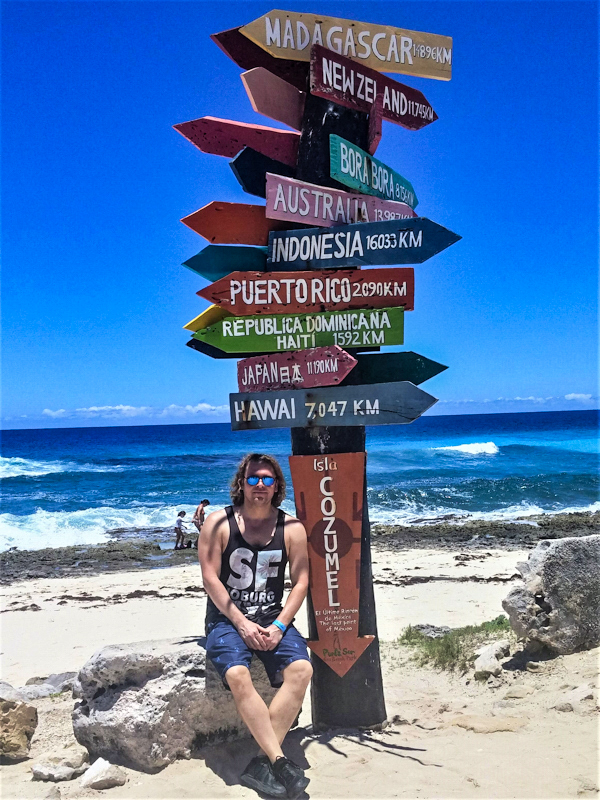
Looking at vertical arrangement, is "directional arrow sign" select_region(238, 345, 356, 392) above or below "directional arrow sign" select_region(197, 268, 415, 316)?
below

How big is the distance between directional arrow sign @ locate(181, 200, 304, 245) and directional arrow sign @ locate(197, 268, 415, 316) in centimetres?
31

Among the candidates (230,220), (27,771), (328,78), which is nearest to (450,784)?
(27,771)

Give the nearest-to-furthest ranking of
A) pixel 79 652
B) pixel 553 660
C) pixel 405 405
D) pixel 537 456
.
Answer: pixel 405 405 < pixel 553 660 < pixel 79 652 < pixel 537 456

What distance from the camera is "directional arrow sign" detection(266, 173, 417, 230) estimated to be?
166 inches

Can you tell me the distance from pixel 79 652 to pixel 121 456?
48604 millimetres

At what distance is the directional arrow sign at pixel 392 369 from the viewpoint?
4.23 metres

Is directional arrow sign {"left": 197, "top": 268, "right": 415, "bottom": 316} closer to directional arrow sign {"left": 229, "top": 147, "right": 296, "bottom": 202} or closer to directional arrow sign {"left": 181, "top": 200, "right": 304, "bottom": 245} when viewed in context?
directional arrow sign {"left": 181, "top": 200, "right": 304, "bottom": 245}

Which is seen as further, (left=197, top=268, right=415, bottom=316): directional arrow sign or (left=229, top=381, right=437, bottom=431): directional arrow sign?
(left=197, top=268, right=415, bottom=316): directional arrow sign

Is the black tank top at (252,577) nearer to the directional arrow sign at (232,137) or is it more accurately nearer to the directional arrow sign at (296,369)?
the directional arrow sign at (296,369)

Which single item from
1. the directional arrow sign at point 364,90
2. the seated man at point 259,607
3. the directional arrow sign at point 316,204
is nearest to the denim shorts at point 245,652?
the seated man at point 259,607

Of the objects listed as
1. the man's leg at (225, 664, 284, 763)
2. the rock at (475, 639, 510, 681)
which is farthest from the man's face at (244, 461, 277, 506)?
the rock at (475, 639, 510, 681)

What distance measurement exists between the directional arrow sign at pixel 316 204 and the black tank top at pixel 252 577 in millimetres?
2119

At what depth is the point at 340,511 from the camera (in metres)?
4.25

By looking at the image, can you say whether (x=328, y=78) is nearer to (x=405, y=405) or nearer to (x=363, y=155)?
(x=363, y=155)
